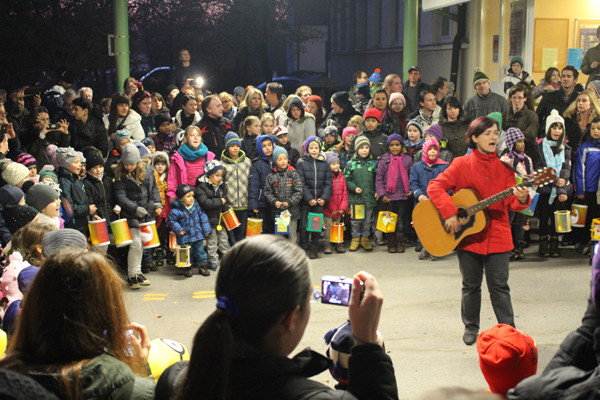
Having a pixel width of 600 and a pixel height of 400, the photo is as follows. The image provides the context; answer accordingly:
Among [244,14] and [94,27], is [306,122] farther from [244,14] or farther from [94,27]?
[244,14]

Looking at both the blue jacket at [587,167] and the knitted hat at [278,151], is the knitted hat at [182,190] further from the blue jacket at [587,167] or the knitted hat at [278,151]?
the blue jacket at [587,167]

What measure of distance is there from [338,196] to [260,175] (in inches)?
45.4

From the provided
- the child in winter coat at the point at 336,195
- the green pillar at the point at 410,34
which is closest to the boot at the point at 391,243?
the child in winter coat at the point at 336,195

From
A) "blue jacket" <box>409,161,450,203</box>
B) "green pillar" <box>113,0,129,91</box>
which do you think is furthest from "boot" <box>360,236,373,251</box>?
"green pillar" <box>113,0,129,91</box>

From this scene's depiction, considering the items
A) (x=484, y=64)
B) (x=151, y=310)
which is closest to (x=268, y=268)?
(x=151, y=310)

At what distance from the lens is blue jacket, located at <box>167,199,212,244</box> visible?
357 inches

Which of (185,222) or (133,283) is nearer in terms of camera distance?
(133,283)

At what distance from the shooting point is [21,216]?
22.6ft

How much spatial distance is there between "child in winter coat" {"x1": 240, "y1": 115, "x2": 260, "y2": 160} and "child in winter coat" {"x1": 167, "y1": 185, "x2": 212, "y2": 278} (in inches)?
59.0

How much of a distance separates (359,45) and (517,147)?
23.6m

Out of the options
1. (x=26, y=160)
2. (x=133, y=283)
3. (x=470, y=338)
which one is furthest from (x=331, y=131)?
(x=470, y=338)

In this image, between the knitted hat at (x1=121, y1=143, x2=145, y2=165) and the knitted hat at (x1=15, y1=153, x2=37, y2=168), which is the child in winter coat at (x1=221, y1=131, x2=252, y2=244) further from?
the knitted hat at (x1=15, y1=153, x2=37, y2=168)

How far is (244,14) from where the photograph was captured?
2531cm

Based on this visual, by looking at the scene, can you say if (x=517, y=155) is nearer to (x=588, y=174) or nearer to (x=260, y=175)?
(x=588, y=174)
